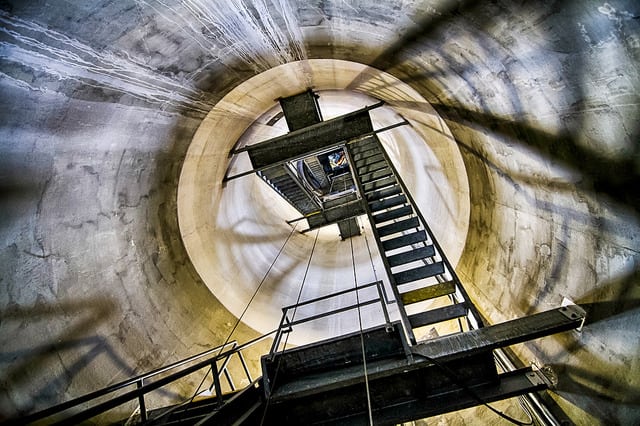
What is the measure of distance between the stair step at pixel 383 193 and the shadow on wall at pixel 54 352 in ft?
13.6

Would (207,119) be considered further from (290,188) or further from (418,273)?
(290,188)

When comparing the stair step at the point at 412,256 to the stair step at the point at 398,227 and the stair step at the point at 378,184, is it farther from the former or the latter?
the stair step at the point at 378,184

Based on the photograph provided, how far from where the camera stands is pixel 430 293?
3.77 metres

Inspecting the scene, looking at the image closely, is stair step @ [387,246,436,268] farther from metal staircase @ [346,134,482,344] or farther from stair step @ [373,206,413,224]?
stair step @ [373,206,413,224]

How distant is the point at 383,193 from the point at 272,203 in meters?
4.54

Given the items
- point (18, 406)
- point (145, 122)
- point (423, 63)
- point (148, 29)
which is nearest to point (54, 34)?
point (148, 29)

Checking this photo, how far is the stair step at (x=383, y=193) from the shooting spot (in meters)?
5.43

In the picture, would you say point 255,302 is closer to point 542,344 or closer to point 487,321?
point 487,321

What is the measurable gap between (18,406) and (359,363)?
9.94 ft

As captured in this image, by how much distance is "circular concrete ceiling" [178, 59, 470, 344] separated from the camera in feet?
14.5

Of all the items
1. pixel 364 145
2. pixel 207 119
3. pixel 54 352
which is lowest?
pixel 54 352

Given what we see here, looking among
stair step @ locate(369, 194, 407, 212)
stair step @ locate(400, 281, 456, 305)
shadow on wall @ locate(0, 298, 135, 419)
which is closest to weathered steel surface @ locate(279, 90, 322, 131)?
stair step @ locate(369, 194, 407, 212)

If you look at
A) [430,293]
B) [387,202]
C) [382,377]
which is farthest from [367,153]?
[382,377]

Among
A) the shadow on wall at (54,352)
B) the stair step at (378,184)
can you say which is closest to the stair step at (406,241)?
the stair step at (378,184)
